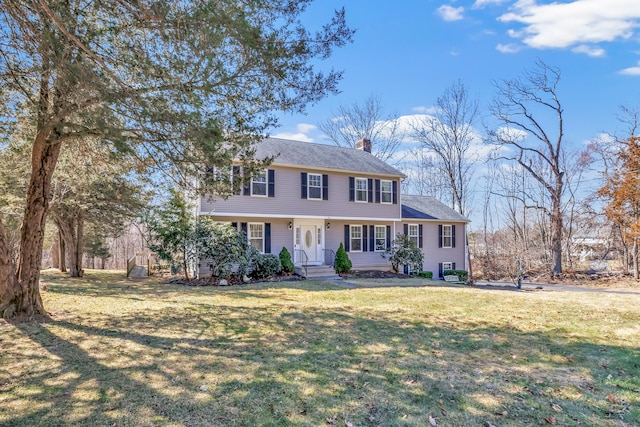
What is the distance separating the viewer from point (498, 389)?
→ 392cm

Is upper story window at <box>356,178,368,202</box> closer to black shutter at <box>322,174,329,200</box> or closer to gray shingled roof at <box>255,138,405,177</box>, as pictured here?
gray shingled roof at <box>255,138,405,177</box>

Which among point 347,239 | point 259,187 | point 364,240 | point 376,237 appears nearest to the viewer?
point 259,187

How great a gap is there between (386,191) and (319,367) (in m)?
15.3

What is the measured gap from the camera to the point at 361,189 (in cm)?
1834

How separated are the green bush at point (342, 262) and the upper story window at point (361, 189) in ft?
9.26

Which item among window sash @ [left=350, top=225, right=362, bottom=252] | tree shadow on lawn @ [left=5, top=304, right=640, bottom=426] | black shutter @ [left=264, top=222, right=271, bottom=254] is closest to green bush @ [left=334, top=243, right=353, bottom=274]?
window sash @ [left=350, top=225, right=362, bottom=252]

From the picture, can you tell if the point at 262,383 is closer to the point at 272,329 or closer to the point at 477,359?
the point at 272,329

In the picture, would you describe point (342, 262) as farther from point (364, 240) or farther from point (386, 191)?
point (386, 191)

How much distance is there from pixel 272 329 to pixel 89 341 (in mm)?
2742

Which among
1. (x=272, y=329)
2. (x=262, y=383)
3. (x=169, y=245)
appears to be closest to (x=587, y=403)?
(x=262, y=383)

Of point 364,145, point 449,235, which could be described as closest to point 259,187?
point 364,145

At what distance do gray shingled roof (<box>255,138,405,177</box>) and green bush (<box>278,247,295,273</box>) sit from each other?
12.5ft

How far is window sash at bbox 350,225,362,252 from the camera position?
18312mm

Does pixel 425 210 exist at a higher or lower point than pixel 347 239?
higher
